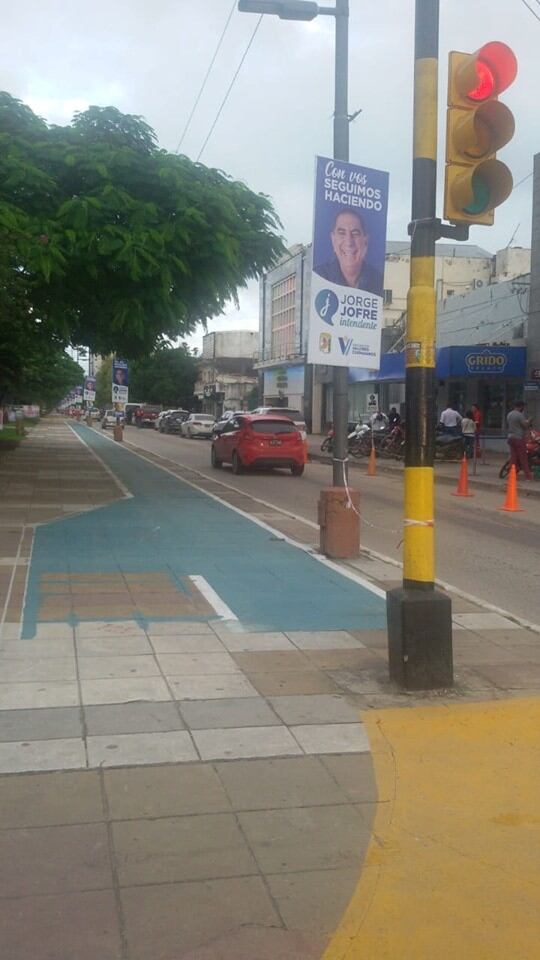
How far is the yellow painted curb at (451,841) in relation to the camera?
137 inches

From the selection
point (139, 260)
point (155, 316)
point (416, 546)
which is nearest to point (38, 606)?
point (416, 546)

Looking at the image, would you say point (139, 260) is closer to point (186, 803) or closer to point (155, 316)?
point (155, 316)

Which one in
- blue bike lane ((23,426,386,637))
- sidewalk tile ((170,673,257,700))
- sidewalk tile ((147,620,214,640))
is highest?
blue bike lane ((23,426,386,637))

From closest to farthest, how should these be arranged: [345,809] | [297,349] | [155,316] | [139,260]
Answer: [345,809] → [139,260] → [155,316] → [297,349]

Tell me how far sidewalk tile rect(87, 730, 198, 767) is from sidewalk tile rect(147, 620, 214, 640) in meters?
2.15

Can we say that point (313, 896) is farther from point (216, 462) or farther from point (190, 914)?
point (216, 462)

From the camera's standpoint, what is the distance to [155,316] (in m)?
17.6

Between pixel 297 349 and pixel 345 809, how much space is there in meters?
57.5

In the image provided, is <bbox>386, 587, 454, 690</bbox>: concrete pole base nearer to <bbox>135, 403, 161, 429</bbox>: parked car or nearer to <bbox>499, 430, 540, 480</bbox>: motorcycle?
<bbox>499, 430, 540, 480</bbox>: motorcycle

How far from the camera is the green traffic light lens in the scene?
605 cm

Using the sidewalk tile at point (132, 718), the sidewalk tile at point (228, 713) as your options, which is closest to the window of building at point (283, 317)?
the sidewalk tile at point (228, 713)

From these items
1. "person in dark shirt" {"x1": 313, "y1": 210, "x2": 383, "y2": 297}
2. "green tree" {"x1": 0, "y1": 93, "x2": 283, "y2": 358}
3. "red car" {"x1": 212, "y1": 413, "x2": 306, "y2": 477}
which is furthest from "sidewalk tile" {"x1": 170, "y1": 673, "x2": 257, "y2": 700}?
"red car" {"x1": 212, "y1": 413, "x2": 306, "y2": 477}

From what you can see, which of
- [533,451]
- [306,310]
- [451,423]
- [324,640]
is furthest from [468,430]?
[306,310]

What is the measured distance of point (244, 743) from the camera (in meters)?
5.34
